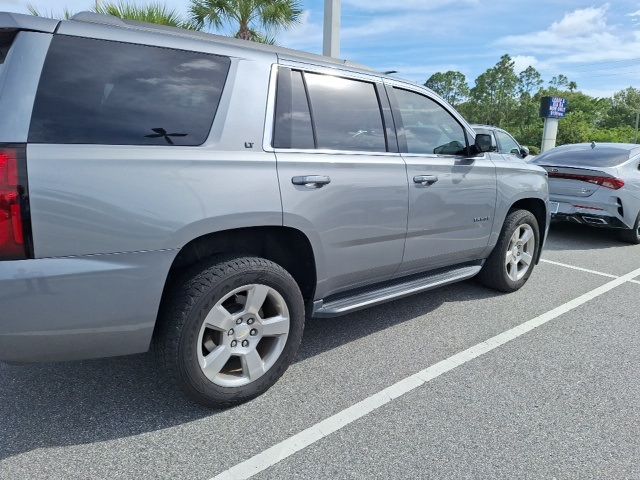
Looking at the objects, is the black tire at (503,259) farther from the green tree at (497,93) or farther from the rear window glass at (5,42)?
the green tree at (497,93)

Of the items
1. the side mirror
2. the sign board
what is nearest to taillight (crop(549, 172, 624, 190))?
→ the side mirror

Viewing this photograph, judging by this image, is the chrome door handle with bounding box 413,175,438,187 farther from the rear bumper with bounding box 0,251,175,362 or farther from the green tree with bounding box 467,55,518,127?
the green tree with bounding box 467,55,518,127

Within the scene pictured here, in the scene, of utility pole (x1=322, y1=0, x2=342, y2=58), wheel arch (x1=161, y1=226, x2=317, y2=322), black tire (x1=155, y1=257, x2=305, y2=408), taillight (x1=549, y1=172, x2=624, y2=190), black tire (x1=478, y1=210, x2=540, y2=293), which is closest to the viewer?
black tire (x1=155, y1=257, x2=305, y2=408)

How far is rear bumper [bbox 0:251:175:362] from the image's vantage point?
1.96m

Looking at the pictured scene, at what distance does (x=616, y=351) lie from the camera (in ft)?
11.4

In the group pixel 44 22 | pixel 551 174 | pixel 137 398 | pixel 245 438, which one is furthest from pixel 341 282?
pixel 551 174

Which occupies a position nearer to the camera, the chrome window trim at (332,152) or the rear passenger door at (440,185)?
the chrome window trim at (332,152)

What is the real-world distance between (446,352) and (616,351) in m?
1.23

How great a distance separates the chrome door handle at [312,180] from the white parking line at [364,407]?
1.23 meters

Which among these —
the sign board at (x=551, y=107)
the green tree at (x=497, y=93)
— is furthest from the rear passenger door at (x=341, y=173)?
the green tree at (x=497, y=93)

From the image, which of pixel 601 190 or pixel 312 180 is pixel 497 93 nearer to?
pixel 601 190

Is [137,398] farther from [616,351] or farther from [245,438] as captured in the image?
[616,351]

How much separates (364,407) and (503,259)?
2.34 m

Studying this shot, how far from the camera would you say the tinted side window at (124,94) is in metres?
2.02
